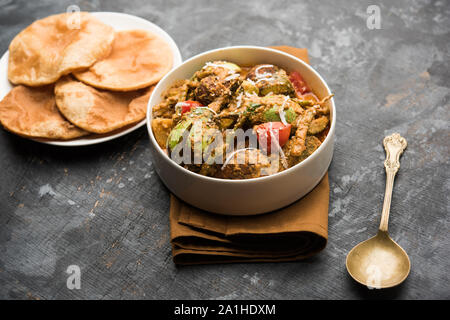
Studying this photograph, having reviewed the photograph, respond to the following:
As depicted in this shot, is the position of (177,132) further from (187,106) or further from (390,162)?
(390,162)

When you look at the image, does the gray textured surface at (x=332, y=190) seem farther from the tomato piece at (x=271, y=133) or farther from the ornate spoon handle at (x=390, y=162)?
the tomato piece at (x=271, y=133)

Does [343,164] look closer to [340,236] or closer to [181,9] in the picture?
[340,236]

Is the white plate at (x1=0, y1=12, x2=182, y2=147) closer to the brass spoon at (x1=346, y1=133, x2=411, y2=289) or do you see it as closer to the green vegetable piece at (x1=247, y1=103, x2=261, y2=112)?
the green vegetable piece at (x1=247, y1=103, x2=261, y2=112)

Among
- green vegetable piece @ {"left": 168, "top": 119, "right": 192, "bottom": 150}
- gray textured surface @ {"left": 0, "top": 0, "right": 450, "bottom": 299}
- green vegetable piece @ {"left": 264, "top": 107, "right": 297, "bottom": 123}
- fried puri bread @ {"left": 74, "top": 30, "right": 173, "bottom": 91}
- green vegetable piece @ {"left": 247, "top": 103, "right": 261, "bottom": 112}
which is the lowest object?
gray textured surface @ {"left": 0, "top": 0, "right": 450, "bottom": 299}

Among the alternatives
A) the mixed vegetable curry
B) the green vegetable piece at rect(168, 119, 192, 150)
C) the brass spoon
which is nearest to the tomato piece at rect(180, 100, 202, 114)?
the mixed vegetable curry

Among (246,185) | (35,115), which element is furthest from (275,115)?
(35,115)

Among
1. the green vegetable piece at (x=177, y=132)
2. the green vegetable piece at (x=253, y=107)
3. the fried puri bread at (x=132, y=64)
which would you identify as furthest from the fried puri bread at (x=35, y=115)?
the green vegetable piece at (x=253, y=107)
